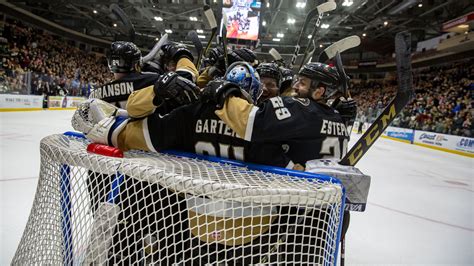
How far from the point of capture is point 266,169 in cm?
82

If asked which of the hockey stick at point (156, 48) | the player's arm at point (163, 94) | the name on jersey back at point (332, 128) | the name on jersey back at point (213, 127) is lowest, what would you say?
the name on jersey back at point (213, 127)

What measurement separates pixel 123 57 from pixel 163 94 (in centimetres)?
62

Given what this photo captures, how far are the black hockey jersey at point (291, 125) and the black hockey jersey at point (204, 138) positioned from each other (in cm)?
4

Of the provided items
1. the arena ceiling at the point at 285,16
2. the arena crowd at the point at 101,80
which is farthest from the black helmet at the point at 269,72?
the arena crowd at the point at 101,80

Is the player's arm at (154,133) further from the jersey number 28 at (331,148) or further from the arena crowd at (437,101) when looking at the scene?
the arena crowd at (437,101)

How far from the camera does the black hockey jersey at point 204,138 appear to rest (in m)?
1.00

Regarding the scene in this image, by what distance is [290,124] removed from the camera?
964 millimetres

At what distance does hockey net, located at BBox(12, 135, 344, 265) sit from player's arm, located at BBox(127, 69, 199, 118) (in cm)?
15

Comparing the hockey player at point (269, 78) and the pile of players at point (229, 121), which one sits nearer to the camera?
the pile of players at point (229, 121)

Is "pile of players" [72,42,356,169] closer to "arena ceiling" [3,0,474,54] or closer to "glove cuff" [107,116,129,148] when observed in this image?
"glove cuff" [107,116,129,148]

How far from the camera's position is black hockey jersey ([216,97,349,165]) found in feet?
3.12

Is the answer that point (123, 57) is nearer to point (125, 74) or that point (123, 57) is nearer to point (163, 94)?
point (125, 74)

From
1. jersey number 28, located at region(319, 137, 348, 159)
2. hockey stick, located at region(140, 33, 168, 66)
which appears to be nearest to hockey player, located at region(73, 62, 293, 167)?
jersey number 28, located at region(319, 137, 348, 159)

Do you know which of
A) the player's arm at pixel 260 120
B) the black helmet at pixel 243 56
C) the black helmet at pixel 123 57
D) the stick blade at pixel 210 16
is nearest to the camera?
the player's arm at pixel 260 120
